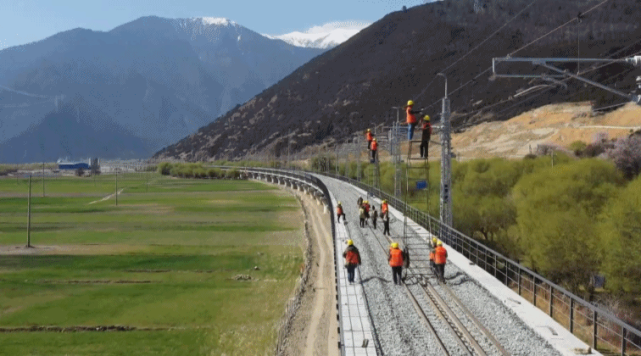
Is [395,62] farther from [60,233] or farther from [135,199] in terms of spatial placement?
[60,233]

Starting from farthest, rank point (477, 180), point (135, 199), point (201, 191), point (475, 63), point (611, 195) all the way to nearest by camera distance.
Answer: point (475, 63), point (201, 191), point (135, 199), point (477, 180), point (611, 195)

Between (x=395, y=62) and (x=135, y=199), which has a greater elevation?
(x=395, y=62)

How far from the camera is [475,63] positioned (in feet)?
489

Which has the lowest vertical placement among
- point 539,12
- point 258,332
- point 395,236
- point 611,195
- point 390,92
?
point 258,332

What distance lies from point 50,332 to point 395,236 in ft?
54.7

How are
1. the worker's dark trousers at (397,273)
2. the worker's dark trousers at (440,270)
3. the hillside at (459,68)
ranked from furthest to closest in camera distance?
the hillside at (459,68)
the worker's dark trousers at (397,273)
the worker's dark trousers at (440,270)

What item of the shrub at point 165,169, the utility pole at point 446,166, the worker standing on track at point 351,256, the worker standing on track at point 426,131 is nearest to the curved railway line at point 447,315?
the worker standing on track at point 351,256

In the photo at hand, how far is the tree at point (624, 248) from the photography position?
24.0 meters

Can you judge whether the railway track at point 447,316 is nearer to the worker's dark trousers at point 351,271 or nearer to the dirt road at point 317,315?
the worker's dark trousers at point 351,271

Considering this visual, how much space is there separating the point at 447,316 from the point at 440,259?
3.76m

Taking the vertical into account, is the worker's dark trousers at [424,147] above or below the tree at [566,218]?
above

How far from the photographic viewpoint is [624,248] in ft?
79.8

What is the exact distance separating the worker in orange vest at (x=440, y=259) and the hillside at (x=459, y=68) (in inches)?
3201

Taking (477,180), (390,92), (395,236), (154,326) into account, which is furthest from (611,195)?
(390,92)
